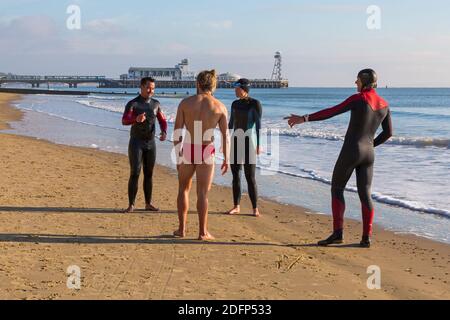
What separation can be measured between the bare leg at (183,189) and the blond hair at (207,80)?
88 cm

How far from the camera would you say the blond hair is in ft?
21.3

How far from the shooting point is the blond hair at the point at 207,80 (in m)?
6.48

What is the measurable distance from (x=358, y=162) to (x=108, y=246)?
2.89 meters

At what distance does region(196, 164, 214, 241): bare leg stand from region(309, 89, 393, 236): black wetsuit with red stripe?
1269 mm

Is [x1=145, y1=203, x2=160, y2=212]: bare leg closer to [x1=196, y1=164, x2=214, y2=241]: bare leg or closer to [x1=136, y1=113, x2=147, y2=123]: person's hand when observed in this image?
[x1=136, y1=113, x2=147, y2=123]: person's hand

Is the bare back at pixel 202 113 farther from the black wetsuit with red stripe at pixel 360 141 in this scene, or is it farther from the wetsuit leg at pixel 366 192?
the wetsuit leg at pixel 366 192

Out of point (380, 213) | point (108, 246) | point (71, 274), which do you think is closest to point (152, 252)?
point (108, 246)

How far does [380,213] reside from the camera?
8664 millimetres

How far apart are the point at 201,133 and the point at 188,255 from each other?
1.33 m

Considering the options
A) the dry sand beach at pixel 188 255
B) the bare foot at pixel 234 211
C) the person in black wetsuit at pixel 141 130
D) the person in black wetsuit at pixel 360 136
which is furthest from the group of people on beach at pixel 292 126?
the bare foot at pixel 234 211

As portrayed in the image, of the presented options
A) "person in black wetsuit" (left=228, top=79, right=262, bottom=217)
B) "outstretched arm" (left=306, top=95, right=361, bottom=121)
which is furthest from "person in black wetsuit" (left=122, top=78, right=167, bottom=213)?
"outstretched arm" (left=306, top=95, right=361, bottom=121)
